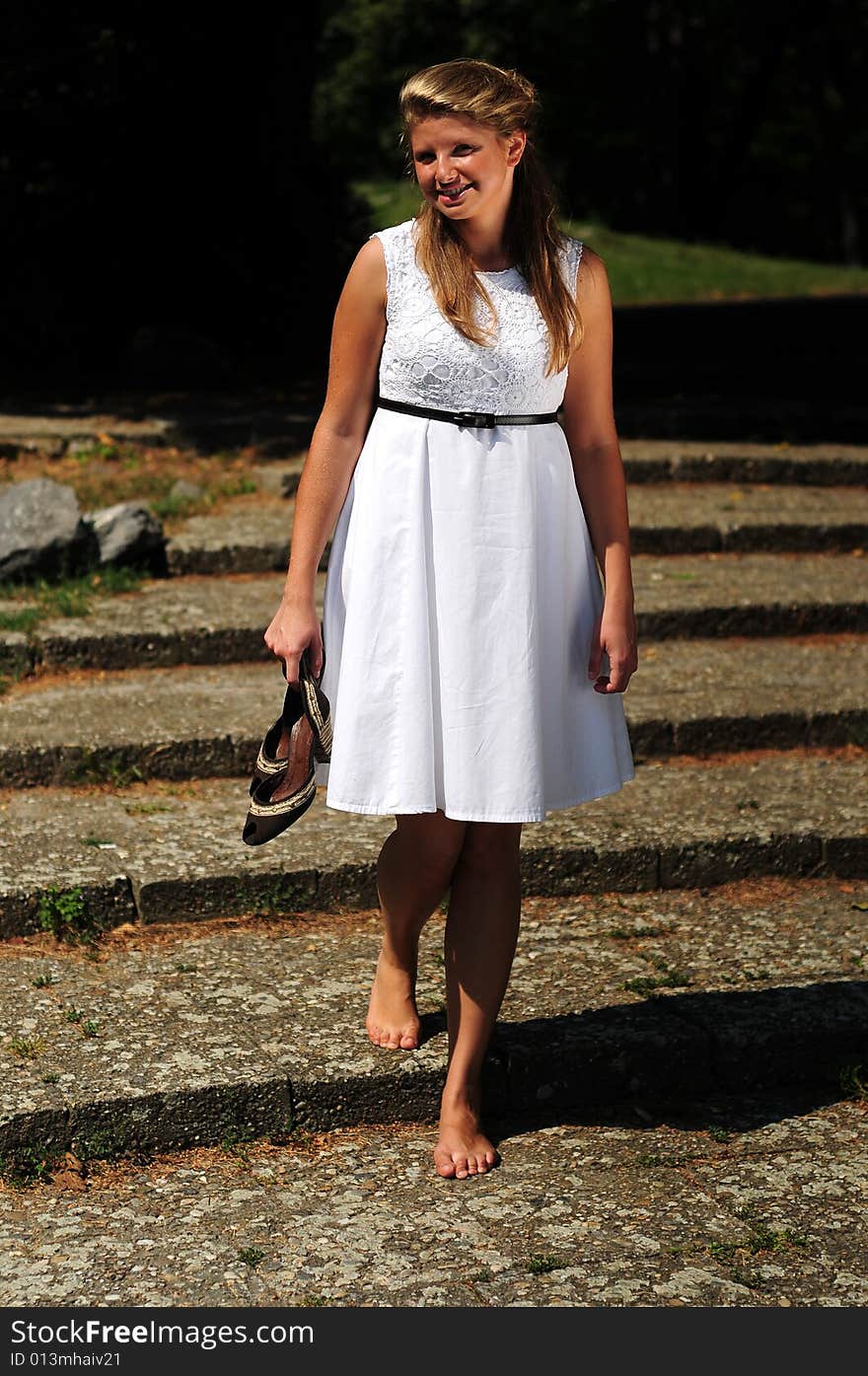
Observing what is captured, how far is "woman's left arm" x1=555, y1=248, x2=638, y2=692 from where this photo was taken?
10.4ft

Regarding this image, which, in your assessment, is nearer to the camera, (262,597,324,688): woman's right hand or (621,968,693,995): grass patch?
(262,597,324,688): woman's right hand

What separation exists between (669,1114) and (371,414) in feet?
5.58

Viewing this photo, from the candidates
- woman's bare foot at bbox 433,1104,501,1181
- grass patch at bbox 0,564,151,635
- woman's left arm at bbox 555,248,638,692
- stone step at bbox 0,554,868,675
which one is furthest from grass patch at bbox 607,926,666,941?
grass patch at bbox 0,564,151,635

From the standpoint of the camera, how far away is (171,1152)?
3453 mm

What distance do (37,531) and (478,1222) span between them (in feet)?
13.3

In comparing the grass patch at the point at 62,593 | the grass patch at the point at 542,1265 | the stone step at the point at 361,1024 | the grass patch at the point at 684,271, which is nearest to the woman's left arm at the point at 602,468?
the stone step at the point at 361,1024

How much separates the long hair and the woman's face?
0.06 feet

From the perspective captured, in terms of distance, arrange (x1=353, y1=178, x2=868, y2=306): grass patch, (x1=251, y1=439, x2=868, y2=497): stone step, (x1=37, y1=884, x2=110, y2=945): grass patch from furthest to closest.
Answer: (x1=353, y1=178, x2=868, y2=306): grass patch → (x1=251, y1=439, x2=868, y2=497): stone step → (x1=37, y1=884, x2=110, y2=945): grass patch

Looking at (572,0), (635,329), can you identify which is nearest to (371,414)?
(635,329)

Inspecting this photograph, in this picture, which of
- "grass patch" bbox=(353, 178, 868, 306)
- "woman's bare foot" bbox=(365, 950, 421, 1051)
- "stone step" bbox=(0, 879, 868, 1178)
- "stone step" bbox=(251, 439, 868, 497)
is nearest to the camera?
"stone step" bbox=(0, 879, 868, 1178)

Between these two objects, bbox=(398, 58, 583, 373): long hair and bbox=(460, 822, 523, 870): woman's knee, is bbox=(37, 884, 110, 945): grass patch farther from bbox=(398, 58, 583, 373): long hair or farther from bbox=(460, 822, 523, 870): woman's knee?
bbox=(398, 58, 583, 373): long hair

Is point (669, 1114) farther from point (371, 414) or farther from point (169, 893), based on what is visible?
point (371, 414)

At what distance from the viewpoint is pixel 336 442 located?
10.4 feet

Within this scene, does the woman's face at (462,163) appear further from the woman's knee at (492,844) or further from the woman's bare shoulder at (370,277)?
the woman's knee at (492,844)
